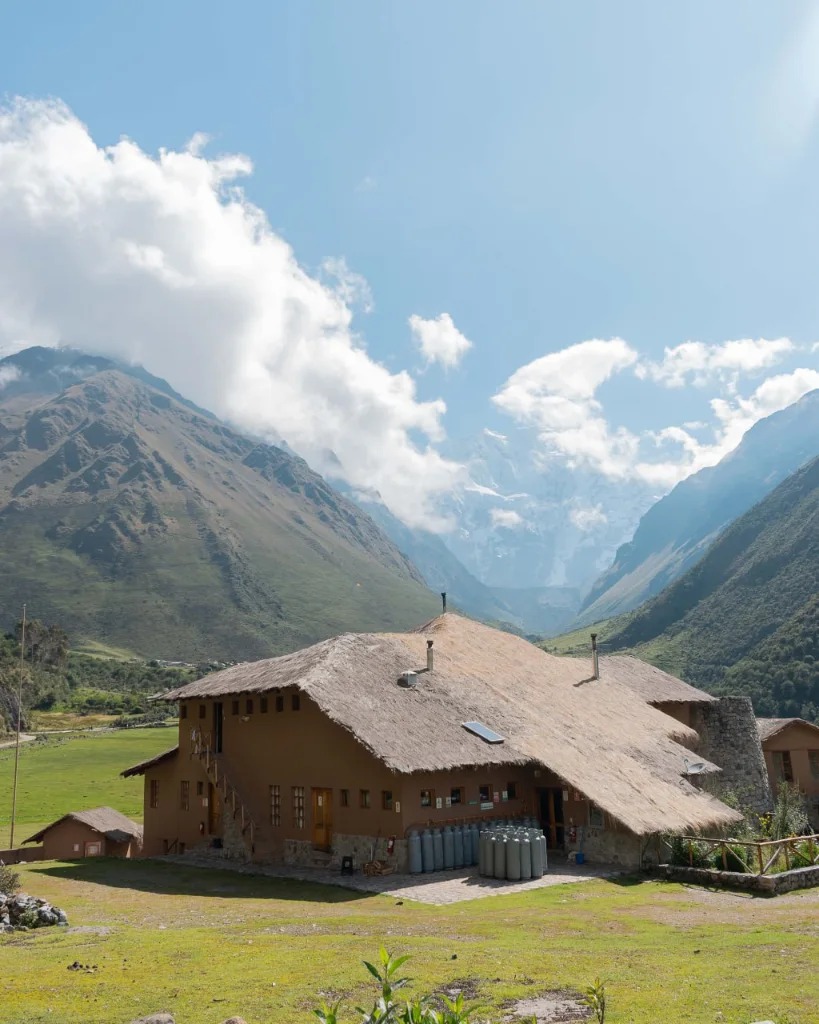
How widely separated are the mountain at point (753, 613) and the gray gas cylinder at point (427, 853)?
70.8m

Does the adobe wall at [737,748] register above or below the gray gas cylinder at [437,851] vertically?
above

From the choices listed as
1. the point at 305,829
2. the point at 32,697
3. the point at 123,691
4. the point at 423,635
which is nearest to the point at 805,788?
the point at 423,635

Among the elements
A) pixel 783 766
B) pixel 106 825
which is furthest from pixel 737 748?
pixel 106 825

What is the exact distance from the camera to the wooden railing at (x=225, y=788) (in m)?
29.5

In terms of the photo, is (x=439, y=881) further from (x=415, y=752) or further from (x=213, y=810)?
(x=213, y=810)

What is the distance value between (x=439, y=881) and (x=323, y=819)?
5243mm

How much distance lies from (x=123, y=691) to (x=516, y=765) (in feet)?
404

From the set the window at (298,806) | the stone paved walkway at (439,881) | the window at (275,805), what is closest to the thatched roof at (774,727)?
the stone paved walkway at (439,881)

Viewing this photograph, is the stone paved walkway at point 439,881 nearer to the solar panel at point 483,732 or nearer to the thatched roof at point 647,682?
the solar panel at point 483,732

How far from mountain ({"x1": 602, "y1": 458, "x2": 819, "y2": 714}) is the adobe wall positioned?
4956 cm

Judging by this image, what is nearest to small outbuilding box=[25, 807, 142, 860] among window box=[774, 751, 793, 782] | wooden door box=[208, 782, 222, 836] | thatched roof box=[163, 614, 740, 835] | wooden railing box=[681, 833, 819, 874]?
wooden door box=[208, 782, 222, 836]

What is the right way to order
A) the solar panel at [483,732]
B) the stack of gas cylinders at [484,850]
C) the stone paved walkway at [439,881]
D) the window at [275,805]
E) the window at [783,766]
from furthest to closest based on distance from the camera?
1. the window at [783,766]
2. the window at [275,805]
3. the solar panel at [483,732]
4. the stack of gas cylinders at [484,850]
5. the stone paved walkway at [439,881]

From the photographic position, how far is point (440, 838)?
25859 millimetres

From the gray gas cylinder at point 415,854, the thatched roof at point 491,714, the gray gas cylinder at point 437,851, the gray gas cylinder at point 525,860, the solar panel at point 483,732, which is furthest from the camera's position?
the solar panel at point 483,732
